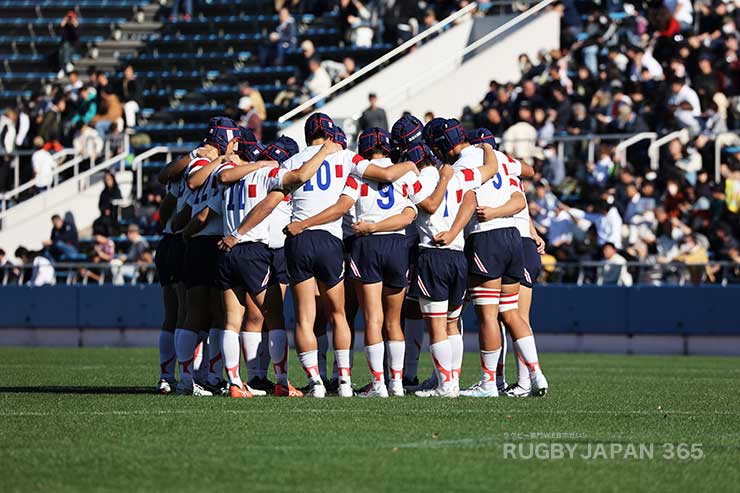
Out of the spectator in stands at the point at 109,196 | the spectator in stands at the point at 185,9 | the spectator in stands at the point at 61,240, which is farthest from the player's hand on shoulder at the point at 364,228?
the spectator in stands at the point at 185,9

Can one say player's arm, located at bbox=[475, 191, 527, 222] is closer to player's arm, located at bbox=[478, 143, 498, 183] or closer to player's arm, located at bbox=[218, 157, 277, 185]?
player's arm, located at bbox=[478, 143, 498, 183]

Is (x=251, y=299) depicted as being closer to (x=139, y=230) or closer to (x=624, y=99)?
(x=624, y=99)

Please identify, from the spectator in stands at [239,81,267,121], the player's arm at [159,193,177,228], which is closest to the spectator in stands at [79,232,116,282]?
the spectator in stands at [239,81,267,121]

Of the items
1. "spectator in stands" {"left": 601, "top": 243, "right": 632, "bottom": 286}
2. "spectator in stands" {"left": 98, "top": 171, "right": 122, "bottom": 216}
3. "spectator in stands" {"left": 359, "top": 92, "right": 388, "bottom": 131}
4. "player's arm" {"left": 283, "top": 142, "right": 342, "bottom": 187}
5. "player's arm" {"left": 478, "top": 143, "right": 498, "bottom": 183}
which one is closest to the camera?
"player's arm" {"left": 283, "top": 142, "right": 342, "bottom": 187}

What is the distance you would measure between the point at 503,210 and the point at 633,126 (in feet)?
43.6

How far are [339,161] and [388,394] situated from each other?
6.53 ft

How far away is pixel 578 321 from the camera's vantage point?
23438 millimetres

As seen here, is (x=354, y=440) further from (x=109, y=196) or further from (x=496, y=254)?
(x=109, y=196)

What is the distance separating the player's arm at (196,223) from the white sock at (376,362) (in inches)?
68.9

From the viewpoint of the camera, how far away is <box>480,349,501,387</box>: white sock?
1245cm

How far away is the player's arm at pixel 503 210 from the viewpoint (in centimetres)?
1236

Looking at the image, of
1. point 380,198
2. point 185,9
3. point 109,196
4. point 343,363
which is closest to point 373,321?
point 343,363

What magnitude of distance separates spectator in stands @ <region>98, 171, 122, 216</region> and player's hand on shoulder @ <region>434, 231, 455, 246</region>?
17.0 m

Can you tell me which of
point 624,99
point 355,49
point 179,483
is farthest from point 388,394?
point 355,49
